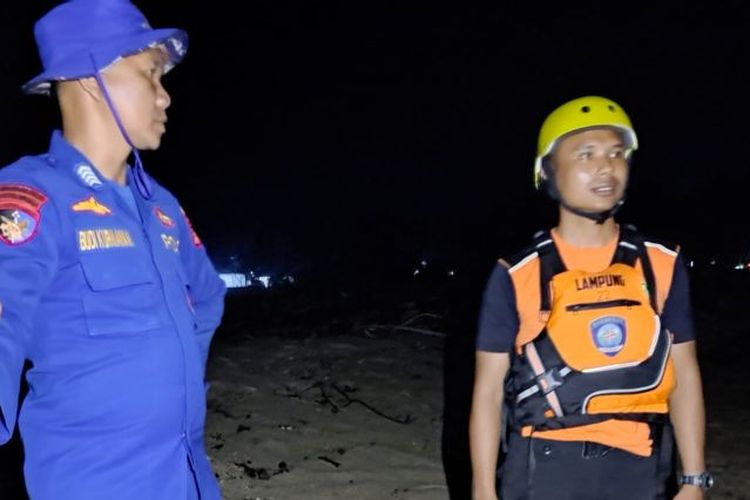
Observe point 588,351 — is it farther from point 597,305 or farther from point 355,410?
point 355,410

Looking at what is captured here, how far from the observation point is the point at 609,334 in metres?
2.40

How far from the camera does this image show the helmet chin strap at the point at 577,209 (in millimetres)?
2602

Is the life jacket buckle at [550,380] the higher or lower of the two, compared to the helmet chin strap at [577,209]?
lower

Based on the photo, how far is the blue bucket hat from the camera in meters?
1.90

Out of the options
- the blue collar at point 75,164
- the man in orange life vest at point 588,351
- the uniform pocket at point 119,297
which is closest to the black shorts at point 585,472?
the man in orange life vest at point 588,351

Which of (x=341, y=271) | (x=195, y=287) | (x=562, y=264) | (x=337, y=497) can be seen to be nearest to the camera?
(x=195, y=287)

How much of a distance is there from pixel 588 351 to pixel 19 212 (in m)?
1.78

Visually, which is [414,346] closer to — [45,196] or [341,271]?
[45,196]

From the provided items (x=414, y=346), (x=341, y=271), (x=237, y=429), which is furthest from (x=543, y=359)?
(x=341, y=271)

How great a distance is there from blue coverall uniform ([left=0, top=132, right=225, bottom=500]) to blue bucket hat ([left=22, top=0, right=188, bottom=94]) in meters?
0.21

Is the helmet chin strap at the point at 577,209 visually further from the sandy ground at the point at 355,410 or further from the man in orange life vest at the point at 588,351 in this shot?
the sandy ground at the point at 355,410

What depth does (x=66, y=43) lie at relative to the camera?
1.90 metres

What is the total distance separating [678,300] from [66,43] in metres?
2.18

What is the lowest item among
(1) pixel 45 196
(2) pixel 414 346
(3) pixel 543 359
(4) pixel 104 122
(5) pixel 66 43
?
(2) pixel 414 346
